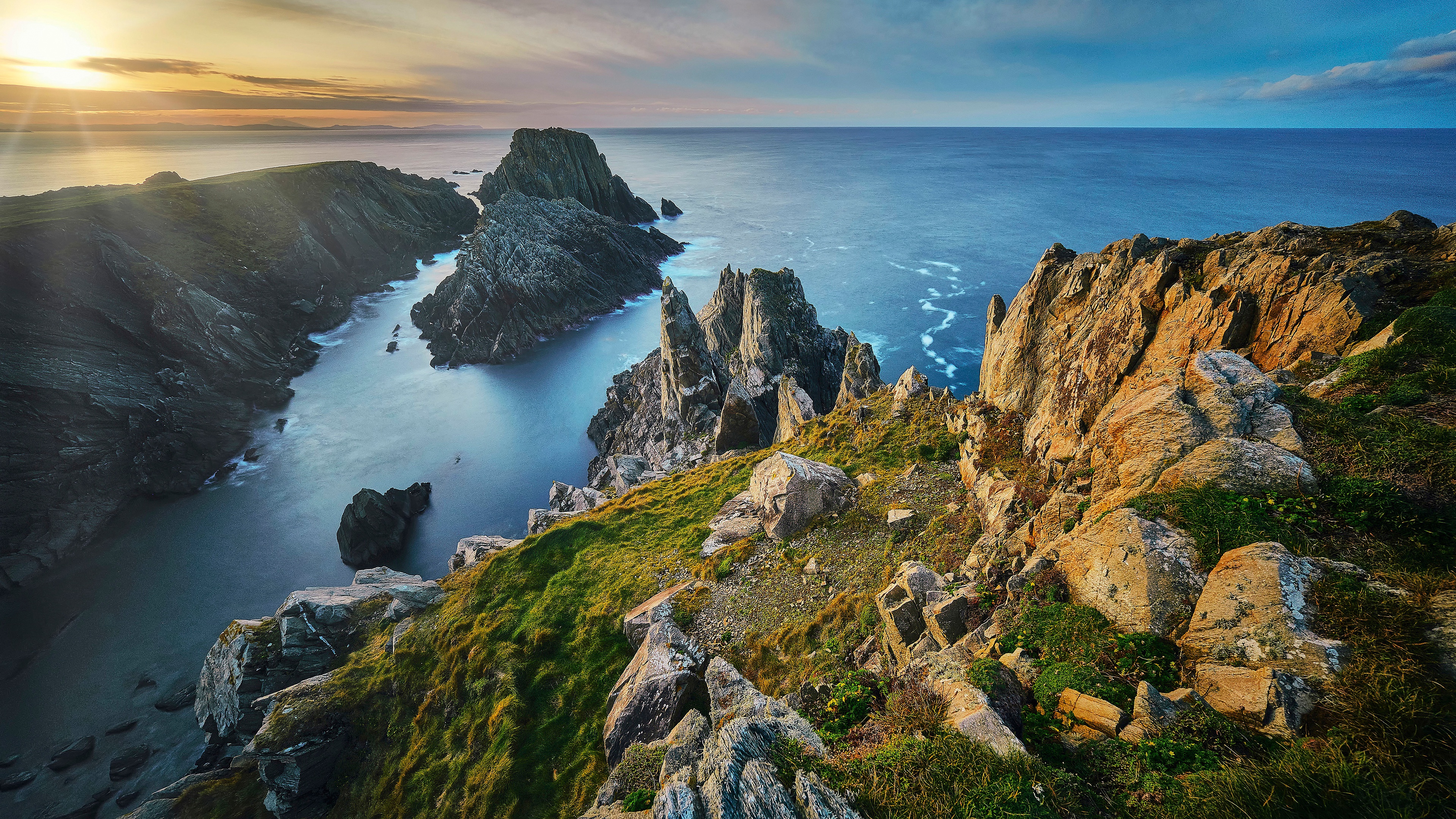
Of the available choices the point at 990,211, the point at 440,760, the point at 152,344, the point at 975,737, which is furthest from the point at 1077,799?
the point at 990,211

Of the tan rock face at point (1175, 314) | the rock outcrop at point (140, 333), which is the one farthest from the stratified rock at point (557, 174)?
the tan rock face at point (1175, 314)

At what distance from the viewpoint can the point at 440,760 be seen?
64.4ft

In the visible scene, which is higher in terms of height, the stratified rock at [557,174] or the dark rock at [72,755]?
the stratified rock at [557,174]

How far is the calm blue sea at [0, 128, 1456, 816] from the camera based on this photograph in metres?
37.2

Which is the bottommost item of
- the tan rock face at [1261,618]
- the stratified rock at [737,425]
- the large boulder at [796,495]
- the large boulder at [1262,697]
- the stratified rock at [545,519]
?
the stratified rock at [545,519]

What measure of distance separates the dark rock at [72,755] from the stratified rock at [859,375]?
54.7 m

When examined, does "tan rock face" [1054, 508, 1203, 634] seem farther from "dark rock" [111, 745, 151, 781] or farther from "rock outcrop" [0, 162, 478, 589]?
"rock outcrop" [0, 162, 478, 589]

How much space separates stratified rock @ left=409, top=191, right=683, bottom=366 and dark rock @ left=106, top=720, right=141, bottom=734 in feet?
200

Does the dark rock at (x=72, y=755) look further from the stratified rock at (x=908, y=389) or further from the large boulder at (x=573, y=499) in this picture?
the stratified rock at (x=908, y=389)

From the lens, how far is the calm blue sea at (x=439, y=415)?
122 ft

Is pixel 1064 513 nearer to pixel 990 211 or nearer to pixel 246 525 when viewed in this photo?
pixel 246 525

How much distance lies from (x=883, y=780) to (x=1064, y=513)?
8837mm

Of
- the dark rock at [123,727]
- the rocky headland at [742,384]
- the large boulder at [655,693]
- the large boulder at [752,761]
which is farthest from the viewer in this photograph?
the rocky headland at [742,384]

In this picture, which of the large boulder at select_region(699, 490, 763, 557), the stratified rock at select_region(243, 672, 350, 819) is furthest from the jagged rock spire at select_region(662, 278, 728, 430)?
the stratified rock at select_region(243, 672, 350, 819)
